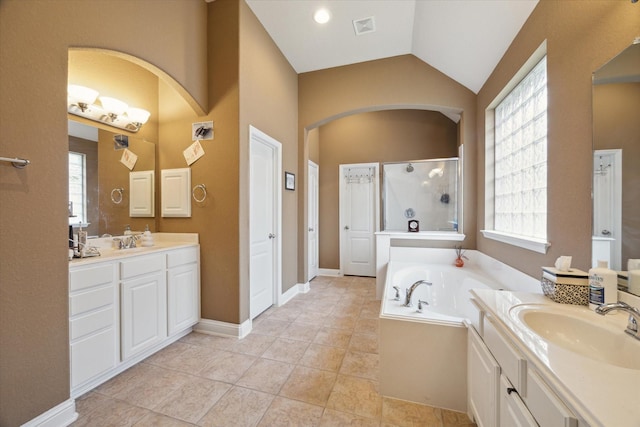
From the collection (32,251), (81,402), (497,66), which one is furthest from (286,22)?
(81,402)

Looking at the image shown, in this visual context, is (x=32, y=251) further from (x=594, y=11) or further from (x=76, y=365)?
(x=594, y=11)

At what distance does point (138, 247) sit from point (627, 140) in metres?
3.31

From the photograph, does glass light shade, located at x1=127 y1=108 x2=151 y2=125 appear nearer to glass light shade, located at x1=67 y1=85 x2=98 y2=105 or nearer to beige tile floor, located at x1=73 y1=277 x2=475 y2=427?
glass light shade, located at x1=67 y1=85 x2=98 y2=105

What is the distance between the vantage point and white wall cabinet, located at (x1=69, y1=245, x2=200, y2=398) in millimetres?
1595

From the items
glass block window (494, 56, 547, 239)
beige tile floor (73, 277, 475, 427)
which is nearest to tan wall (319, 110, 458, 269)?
glass block window (494, 56, 547, 239)

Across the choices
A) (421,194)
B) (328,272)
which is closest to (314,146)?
(421,194)

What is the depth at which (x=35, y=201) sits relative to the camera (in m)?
1.33

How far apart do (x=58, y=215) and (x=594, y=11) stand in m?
3.04

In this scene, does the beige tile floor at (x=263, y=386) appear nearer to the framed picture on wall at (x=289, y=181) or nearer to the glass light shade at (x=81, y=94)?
the framed picture on wall at (x=289, y=181)

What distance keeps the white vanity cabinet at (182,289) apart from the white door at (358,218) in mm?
2767

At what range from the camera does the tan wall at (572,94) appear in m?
1.20

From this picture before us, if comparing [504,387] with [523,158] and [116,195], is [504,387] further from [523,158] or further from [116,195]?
[116,195]

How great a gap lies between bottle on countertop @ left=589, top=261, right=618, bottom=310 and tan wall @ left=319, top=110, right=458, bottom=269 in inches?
139

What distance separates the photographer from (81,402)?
1.59 m
